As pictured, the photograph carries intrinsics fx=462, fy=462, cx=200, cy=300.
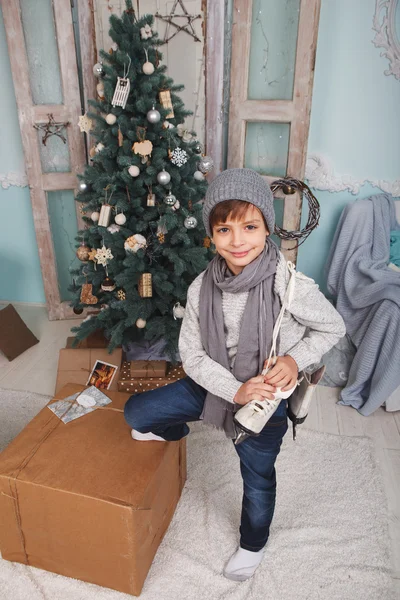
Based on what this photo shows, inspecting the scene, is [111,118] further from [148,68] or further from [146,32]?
[146,32]

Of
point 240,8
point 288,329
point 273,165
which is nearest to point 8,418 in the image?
point 288,329

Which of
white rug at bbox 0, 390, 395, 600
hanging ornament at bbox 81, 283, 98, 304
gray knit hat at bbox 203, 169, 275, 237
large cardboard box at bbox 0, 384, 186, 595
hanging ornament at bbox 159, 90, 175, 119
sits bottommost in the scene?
white rug at bbox 0, 390, 395, 600

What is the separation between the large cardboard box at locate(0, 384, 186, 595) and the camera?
4.32ft

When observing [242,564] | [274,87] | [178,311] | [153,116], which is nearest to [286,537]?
[242,564]

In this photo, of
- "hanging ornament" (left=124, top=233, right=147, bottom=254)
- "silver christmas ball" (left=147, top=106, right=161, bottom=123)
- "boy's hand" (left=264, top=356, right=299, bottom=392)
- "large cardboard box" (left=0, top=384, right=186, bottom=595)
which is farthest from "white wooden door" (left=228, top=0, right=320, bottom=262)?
"large cardboard box" (left=0, top=384, right=186, bottom=595)

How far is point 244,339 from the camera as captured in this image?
1.36 metres

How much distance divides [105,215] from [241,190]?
3.63ft

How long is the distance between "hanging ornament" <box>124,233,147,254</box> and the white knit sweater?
0.87 metres

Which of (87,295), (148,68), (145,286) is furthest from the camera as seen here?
(87,295)

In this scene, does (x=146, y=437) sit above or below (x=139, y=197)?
below

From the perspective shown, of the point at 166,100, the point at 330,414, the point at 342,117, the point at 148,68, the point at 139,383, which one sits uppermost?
the point at 148,68

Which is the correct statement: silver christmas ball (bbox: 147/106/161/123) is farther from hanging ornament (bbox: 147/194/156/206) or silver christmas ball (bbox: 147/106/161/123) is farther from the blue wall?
the blue wall

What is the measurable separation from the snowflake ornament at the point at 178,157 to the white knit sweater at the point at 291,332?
0.98m

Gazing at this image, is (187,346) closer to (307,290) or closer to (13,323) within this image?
(307,290)
